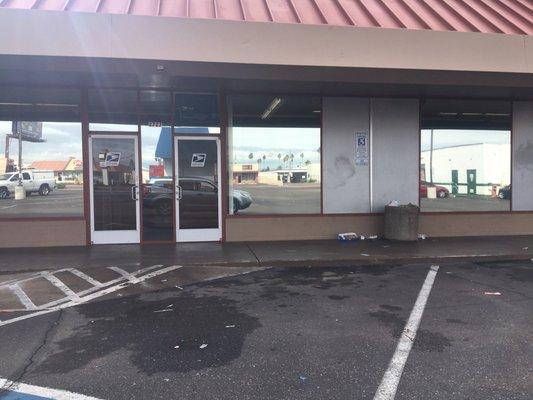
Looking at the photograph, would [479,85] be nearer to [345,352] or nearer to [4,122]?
[345,352]

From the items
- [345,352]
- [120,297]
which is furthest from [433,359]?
[120,297]

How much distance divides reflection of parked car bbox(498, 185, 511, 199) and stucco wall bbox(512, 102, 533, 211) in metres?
0.09

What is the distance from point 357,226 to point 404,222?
1.17 m

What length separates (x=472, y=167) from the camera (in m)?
12.5

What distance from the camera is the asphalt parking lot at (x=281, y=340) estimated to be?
157 inches

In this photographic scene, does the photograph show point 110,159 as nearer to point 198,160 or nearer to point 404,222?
point 198,160

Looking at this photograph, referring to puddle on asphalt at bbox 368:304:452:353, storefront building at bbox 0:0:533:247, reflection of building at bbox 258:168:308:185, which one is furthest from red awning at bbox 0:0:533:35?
puddle on asphalt at bbox 368:304:452:353

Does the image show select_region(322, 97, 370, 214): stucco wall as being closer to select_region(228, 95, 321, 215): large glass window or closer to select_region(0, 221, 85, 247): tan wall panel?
select_region(228, 95, 321, 215): large glass window

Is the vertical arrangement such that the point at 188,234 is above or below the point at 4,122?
below

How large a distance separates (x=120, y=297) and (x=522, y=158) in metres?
10.6

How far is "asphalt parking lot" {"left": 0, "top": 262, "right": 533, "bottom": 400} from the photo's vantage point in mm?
3986

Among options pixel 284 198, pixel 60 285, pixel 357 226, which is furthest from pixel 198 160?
pixel 60 285

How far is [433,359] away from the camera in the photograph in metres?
4.50

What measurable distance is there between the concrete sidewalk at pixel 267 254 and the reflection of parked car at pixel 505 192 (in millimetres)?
1632
